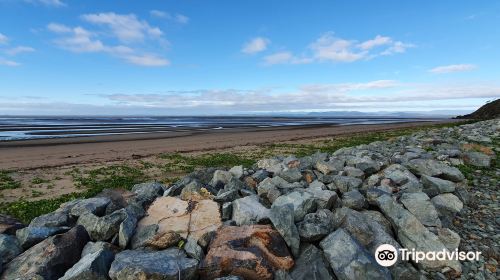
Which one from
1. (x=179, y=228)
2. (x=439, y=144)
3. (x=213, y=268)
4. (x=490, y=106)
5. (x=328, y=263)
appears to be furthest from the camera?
(x=490, y=106)

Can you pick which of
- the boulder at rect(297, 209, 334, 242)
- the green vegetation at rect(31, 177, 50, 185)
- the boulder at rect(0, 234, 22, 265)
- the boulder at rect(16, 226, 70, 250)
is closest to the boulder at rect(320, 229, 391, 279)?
the boulder at rect(297, 209, 334, 242)

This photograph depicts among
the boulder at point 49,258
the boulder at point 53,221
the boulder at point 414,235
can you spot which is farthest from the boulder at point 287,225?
the boulder at point 53,221

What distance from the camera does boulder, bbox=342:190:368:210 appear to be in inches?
298

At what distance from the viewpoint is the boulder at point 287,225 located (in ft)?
20.2

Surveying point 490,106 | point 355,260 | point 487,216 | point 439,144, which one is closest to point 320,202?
point 355,260

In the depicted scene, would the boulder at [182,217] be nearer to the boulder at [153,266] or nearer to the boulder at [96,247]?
the boulder at [153,266]

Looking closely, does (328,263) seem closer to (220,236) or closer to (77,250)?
(220,236)

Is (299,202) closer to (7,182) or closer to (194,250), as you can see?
(194,250)

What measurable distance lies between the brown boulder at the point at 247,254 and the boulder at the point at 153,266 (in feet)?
1.10

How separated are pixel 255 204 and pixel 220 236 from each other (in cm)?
142

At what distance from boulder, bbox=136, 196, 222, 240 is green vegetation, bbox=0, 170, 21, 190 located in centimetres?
1005

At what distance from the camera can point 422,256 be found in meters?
6.22

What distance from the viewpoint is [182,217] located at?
7.04 metres

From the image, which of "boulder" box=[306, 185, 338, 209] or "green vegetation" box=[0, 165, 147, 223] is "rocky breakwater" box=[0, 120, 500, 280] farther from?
"green vegetation" box=[0, 165, 147, 223]
